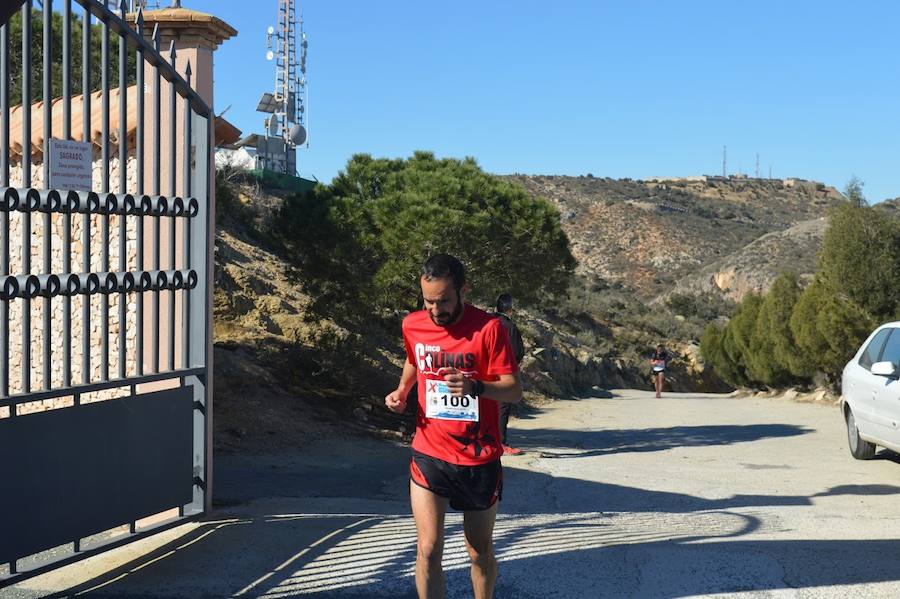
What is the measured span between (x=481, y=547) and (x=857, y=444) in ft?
31.2

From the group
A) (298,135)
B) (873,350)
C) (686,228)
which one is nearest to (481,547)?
(873,350)

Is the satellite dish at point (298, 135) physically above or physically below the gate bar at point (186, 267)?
above

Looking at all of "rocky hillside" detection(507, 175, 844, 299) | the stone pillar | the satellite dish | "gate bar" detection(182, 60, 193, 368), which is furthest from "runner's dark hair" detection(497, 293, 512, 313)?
"rocky hillside" detection(507, 175, 844, 299)

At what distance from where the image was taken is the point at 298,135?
179ft

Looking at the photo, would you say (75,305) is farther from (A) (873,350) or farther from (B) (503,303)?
(A) (873,350)

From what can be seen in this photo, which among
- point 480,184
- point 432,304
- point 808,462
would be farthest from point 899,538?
point 480,184

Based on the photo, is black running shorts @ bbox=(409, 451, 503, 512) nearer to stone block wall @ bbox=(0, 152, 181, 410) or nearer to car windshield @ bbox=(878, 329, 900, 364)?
stone block wall @ bbox=(0, 152, 181, 410)

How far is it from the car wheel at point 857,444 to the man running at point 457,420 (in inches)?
360

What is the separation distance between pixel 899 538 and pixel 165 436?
5.03 m

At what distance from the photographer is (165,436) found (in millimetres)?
6621

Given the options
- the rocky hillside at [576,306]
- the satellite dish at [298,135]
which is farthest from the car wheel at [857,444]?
the satellite dish at [298,135]

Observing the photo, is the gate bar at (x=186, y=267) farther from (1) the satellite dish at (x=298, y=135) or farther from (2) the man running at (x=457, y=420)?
(1) the satellite dish at (x=298, y=135)

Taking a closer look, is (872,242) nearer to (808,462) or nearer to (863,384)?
(808,462)

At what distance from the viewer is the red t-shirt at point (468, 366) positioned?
16.1 feet
